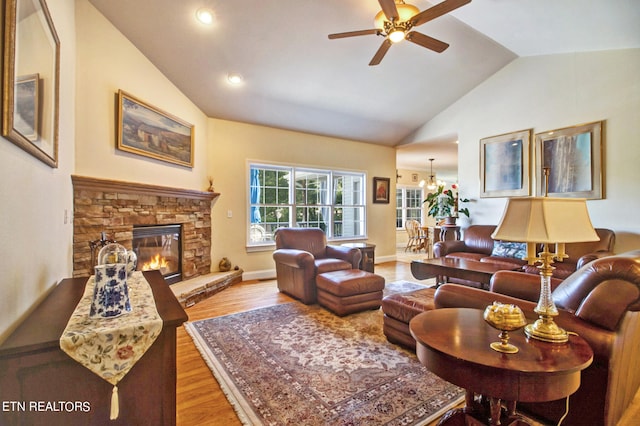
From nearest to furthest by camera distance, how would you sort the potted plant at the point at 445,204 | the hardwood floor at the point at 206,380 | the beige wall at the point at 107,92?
the hardwood floor at the point at 206,380, the beige wall at the point at 107,92, the potted plant at the point at 445,204

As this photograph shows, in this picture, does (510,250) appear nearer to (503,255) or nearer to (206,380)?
(503,255)

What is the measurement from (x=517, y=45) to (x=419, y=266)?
334cm

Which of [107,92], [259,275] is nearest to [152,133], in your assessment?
[107,92]

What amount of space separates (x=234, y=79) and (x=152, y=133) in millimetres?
1273

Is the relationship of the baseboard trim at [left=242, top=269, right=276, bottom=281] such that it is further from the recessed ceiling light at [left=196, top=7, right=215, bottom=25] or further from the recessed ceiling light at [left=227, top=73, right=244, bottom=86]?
the recessed ceiling light at [left=196, top=7, right=215, bottom=25]

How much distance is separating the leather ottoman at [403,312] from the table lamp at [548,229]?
38.4 inches

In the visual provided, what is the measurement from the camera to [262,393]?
1869mm

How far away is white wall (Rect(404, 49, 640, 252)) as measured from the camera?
140 inches

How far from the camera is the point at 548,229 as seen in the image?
122cm

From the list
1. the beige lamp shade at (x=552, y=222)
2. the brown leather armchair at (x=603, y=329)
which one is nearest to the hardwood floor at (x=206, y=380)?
the brown leather armchair at (x=603, y=329)

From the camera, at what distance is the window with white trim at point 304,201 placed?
5.20m

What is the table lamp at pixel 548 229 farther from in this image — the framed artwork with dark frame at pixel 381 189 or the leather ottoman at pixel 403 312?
the framed artwork with dark frame at pixel 381 189

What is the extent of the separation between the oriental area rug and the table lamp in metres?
0.82

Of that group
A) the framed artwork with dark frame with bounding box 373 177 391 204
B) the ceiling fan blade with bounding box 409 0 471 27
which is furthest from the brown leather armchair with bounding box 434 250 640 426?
the framed artwork with dark frame with bounding box 373 177 391 204
